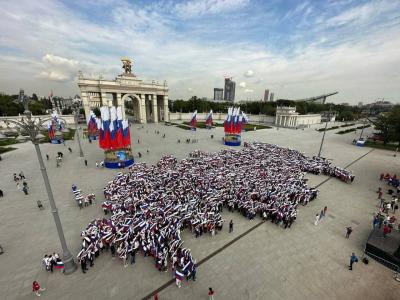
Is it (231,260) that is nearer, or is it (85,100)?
(231,260)

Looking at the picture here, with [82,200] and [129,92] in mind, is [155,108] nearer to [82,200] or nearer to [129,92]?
[129,92]

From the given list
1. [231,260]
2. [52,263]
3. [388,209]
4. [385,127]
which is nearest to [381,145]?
[385,127]

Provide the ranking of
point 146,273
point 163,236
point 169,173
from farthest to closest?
point 169,173 → point 163,236 → point 146,273

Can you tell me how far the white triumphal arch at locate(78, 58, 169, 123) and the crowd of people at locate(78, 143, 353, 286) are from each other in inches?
1877

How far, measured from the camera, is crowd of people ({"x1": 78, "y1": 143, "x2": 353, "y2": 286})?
35.3ft

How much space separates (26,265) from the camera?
1042 cm

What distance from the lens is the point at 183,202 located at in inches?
600

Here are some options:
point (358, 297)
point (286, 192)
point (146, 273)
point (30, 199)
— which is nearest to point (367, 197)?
point (286, 192)

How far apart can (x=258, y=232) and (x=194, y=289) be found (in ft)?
19.3

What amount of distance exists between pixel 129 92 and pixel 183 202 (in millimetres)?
64412

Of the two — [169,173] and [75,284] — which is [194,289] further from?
[169,173]

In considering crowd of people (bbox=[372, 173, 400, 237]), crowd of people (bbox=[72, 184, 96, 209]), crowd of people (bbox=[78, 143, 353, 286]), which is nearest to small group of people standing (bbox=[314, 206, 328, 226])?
crowd of people (bbox=[78, 143, 353, 286])

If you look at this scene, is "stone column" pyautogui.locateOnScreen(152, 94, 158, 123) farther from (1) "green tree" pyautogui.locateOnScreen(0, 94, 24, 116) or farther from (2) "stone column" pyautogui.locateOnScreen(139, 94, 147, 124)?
(1) "green tree" pyautogui.locateOnScreen(0, 94, 24, 116)

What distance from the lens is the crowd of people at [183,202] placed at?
35.3 feet
